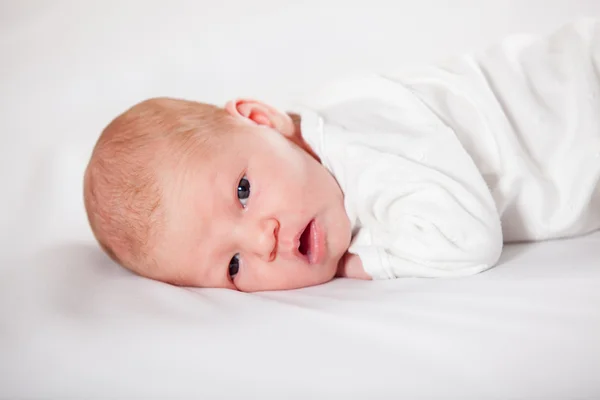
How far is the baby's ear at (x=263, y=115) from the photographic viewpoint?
1386mm

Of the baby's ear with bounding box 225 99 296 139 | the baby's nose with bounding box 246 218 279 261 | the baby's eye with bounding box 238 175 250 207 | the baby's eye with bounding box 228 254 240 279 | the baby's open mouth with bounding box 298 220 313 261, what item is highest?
the baby's ear with bounding box 225 99 296 139

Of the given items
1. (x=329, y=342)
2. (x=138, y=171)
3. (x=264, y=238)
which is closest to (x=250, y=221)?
(x=264, y=238)

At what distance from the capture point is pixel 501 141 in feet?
4.12

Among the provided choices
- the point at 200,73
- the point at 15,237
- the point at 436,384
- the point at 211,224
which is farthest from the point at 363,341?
the point at 200,73

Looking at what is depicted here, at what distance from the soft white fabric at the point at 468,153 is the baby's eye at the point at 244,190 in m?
0.17

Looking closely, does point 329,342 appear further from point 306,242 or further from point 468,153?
point 468,153

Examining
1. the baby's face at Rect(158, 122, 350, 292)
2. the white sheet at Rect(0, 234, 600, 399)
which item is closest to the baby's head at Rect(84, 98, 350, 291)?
the baby's face at Rect(158, 122, 350, 292)

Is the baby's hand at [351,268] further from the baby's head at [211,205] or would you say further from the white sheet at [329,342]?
the white sheet at [329,342]

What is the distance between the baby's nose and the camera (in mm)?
1172

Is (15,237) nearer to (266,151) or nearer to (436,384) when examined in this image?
(266,151)

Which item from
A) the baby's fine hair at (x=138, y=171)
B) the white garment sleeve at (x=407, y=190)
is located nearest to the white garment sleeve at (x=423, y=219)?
the white garment sleeve at (x=407, y=190)

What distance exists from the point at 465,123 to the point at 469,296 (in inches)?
16.9

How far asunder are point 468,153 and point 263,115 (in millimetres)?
422

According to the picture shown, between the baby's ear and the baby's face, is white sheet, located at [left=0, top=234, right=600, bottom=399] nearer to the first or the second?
the baby's face
